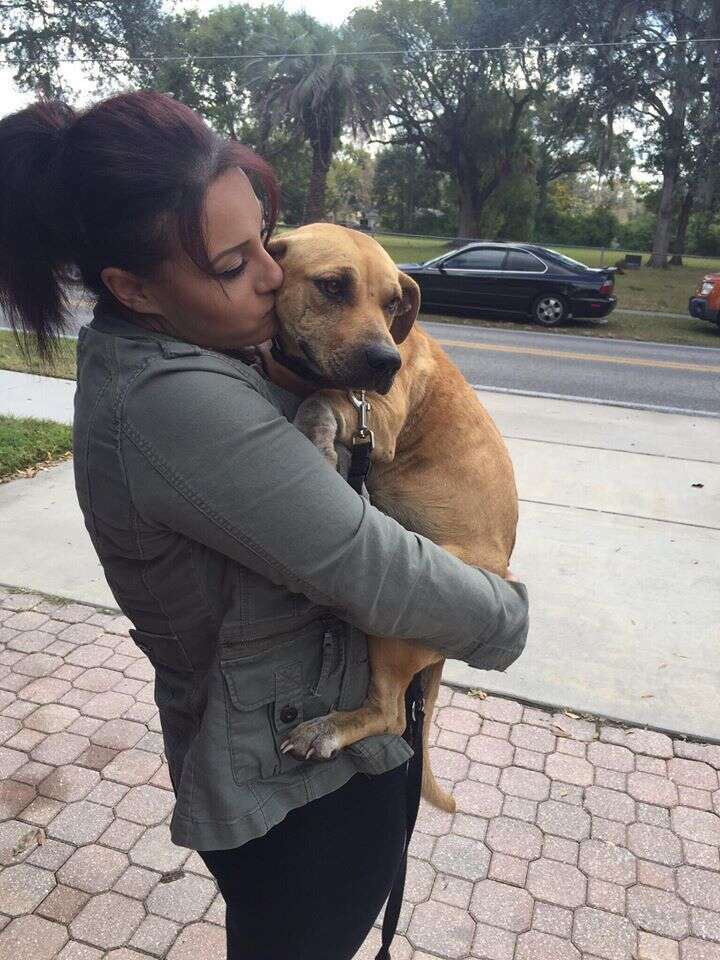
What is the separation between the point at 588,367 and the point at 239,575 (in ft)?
37.2

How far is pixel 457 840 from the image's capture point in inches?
109

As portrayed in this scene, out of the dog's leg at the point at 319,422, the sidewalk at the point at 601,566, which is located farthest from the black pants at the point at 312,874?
the sidewalk at the point at 601,566

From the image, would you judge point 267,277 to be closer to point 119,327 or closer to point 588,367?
point 119,327

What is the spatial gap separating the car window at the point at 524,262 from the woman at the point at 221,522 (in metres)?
15.3

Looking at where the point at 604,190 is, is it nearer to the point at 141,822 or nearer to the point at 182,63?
the point at 182,63

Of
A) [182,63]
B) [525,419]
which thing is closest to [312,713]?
[525,419]

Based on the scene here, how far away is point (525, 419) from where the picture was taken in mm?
8109

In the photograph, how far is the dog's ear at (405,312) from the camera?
83.9 inches

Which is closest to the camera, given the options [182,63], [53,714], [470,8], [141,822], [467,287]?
[141,822]

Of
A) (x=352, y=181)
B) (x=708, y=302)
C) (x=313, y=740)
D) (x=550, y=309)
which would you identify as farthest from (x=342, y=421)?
(x=352, y=181)

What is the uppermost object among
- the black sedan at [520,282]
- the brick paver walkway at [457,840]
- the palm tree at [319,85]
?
the palm tree at [319,85]

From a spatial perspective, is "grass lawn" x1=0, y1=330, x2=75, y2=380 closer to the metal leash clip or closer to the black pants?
the metal leash clip

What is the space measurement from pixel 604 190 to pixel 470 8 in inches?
1930

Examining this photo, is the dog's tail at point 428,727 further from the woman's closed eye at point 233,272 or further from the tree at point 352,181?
the tree at point 352,181
